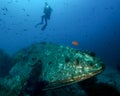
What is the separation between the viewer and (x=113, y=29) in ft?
256

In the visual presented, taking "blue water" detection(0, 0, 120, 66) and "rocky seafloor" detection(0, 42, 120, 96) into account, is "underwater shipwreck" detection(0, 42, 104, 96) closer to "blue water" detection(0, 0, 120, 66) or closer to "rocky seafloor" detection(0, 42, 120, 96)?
"rocky seafloor" detection(0, 42, 120, 96)

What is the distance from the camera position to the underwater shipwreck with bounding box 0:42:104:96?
6.11m

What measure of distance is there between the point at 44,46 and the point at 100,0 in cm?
6326

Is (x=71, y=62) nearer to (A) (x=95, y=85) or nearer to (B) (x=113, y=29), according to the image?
(A) (x=95, y=85)

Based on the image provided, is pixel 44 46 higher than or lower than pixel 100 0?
higher

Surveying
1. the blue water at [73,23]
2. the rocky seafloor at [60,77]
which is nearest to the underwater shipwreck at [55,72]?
the rocky seafloor at [60,77]

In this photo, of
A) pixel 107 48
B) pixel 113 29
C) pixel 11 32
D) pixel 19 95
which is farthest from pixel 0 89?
pixel 11 32

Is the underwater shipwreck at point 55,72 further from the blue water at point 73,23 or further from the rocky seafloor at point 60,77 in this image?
the blue water at point 73,23

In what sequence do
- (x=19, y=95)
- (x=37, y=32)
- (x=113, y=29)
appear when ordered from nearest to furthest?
(x=19, y=95) < (x=113, y=29) < (x=37, y=32)

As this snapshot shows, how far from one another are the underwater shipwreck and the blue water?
101 ft

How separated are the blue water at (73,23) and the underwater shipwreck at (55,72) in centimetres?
3066

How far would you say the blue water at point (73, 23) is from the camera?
5778 cm

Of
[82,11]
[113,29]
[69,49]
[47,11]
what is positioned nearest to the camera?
[69,49]

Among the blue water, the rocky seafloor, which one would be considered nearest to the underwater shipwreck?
the rocky seafloor
